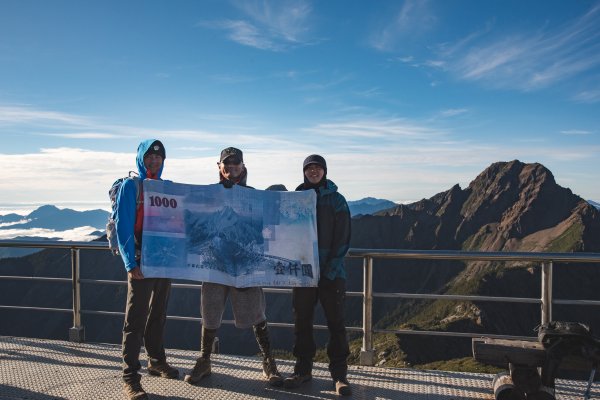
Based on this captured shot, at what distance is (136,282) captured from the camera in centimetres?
437

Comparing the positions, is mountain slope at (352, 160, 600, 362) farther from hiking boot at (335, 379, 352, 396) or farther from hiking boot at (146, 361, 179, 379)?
hiking boot at (146, 361, 179, 379)

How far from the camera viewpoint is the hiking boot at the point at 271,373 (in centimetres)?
457

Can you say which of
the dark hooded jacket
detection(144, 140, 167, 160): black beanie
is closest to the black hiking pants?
the dark hooded jacket

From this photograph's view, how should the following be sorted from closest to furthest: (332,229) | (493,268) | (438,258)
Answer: (332,229) < (438,258) < (493,268)

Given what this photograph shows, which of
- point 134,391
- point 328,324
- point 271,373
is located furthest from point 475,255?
point 134,391

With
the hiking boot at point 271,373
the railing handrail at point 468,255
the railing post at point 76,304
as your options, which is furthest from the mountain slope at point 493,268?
the hiking boot at point 271,373

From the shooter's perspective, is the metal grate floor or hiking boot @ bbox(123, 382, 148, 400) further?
the metal grate floor

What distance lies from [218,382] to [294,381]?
71 centimetres

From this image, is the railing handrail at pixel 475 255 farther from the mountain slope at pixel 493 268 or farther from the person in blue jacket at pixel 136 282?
the mountain slope at pixel 493 268

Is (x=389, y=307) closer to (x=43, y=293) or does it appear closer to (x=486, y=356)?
(x=43, y=293)

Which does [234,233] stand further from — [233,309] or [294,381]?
[294,381]

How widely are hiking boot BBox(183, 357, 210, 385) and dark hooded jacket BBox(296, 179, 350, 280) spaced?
1.36m

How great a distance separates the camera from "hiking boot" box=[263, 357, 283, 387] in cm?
457

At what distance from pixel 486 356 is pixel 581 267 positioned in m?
151
